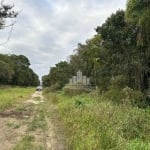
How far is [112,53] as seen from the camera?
35.2 metres

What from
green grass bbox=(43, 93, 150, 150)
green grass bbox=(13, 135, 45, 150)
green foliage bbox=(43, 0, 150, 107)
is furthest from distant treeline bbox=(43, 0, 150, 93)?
green grass bbox=(13, 135, 45, 150)

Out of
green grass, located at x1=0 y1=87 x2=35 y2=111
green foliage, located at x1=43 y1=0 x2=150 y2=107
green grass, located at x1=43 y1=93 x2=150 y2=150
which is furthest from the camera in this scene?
green grass, located at x1=0 y1=87 x2=35 y2=111

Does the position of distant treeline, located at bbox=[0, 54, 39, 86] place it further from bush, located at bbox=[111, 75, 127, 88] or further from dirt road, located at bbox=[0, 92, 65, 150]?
dirt road, located at bbox=[0, 92, 65, 150]

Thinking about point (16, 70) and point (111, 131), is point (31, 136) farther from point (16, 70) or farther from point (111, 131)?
point (16, 70)

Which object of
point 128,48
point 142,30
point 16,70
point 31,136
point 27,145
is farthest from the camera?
point 16,70

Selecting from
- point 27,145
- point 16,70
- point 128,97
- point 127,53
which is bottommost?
point 27,145

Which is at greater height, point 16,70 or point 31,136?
point 16,70

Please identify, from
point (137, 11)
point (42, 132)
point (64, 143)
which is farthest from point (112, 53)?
point (64, 143)

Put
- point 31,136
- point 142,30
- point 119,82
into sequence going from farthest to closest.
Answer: point 119,82 → point 142,30 → point 31,136

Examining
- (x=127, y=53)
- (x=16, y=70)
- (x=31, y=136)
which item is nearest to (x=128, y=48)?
(x=127, y=53)

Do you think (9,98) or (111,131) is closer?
(111,131)

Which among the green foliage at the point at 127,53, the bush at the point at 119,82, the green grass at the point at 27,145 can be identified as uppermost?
the green foliage at the point at 127,53

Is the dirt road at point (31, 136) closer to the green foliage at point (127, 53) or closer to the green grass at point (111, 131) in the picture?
the green grass at point (111, 131)

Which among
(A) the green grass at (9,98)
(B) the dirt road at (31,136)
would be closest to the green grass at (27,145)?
(B) the dirt road at (31,136)
